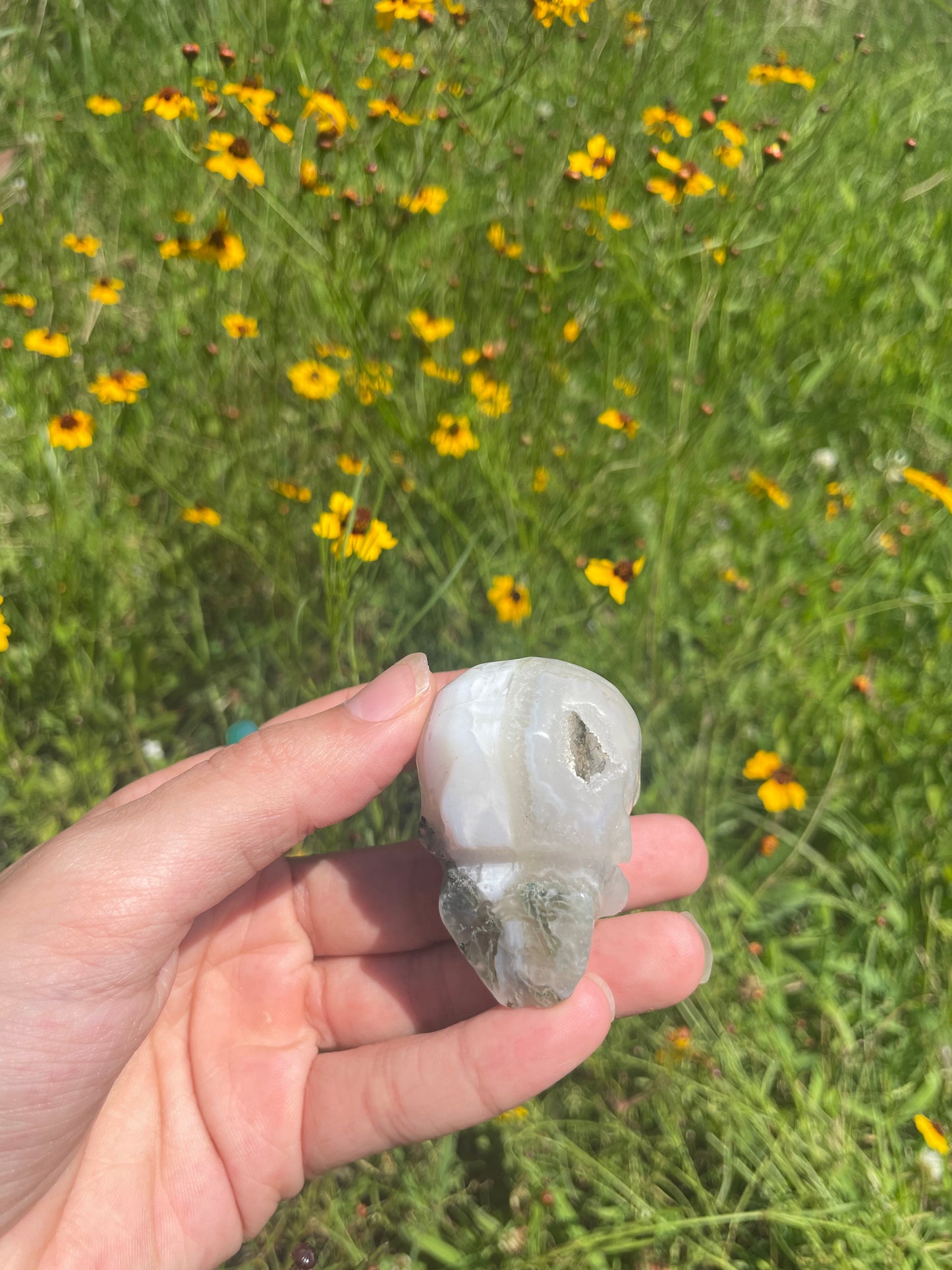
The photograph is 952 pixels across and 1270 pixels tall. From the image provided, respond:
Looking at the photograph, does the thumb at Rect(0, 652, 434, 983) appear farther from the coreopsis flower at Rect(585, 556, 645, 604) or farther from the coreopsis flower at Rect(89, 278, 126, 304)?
the coreopsis flower at Rect(89, 278, 126, 304)

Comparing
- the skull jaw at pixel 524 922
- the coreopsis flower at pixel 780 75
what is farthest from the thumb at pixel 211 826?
the coreopsis flower at pixel 780 75

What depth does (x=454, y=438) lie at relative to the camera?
153cm

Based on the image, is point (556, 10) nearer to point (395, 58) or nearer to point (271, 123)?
point (395, 58)

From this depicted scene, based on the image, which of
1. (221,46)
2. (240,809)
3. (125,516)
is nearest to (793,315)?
(221,46)

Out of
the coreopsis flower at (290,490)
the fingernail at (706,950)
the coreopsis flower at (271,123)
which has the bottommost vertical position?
the fingernail at (706,950)

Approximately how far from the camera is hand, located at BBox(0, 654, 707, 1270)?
96cm

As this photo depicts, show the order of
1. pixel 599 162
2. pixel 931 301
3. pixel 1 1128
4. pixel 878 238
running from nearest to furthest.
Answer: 1. pixel 1 1128
2. pixel 599 162
3. pixel 931 301
4. pixel 878 238

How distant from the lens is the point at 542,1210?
Result: 4.00ft

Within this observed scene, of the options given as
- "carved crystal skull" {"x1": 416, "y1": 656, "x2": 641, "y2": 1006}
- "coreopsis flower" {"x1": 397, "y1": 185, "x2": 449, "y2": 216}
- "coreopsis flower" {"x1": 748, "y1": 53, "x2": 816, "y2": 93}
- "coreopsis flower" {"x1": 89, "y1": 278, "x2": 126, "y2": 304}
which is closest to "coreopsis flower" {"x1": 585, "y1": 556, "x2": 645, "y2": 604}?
"carved crystal skull" {"x1": 416, "y1": 656, "x2": 641, "y2": 1006}

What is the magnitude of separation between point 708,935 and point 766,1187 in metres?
0.37

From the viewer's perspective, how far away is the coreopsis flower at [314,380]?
1535 millimetres

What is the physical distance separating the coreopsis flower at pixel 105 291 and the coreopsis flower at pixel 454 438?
64cm

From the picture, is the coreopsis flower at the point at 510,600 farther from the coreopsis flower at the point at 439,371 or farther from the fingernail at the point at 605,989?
the fingernail at the point at 605,989

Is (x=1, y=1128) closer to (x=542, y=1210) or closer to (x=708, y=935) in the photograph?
(x=542, y=1210)
